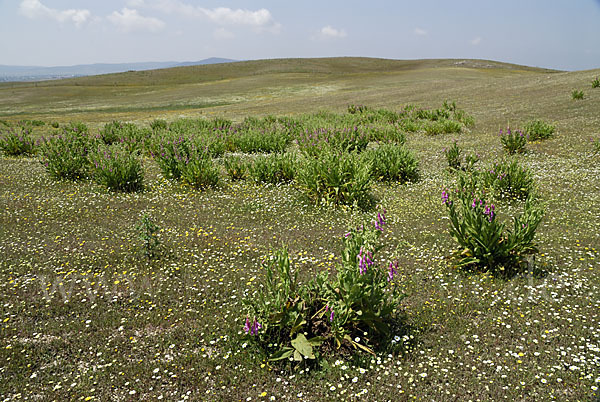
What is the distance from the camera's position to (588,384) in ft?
13.0

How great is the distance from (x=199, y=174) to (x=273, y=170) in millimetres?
2380

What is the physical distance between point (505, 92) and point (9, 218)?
34.3m

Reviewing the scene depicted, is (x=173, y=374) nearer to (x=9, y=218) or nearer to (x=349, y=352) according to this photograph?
A: (x=349, y=352)

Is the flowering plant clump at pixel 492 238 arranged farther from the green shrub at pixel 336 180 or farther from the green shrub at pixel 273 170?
the green shrub at pixel 273 170

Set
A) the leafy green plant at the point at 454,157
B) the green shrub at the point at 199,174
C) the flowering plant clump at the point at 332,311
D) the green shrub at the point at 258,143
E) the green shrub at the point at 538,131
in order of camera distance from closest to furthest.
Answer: the flowering plant clump at the point at 332,311, the green shrub at the point at 199,174, the leafy green plant at the point at 454,157, the green shrub at the point at 538,131, the green shrub at the point at 258,143

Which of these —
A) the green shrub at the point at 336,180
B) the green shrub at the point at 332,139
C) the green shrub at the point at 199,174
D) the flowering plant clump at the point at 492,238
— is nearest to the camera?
the flowering plant clump at the point at 492,238

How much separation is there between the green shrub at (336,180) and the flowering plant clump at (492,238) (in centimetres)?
364

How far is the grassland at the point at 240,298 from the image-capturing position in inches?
168

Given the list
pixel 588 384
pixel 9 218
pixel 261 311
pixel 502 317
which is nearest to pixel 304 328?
pixel 261 311

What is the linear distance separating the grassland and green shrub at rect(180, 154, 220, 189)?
0.47 m

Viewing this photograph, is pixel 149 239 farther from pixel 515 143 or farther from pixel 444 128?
pixel 444 128

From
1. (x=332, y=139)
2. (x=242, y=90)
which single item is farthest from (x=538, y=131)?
(x=242, y=90)

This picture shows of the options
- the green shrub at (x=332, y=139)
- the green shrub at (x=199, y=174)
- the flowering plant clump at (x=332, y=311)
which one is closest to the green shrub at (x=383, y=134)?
the green shrub at (x=332, y=139)

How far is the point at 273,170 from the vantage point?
12.7 m
